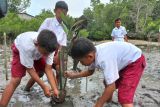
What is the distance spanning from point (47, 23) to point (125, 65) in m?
2.32

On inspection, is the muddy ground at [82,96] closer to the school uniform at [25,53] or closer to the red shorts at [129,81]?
the school uniform at [25,53]

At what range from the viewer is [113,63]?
13.8 ft

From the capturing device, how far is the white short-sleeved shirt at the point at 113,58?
4.13m

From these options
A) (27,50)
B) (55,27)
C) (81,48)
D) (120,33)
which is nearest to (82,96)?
(55,27)

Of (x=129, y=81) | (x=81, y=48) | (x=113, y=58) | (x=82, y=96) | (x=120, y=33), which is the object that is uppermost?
(x=81, y=48)

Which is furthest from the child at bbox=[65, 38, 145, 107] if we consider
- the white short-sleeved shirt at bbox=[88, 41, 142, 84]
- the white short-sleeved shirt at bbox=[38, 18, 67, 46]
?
the white short-sleeved shirt at bbox=[38, 18, 67, 46]

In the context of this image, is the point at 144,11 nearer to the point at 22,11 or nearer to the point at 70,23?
the point at 22,11

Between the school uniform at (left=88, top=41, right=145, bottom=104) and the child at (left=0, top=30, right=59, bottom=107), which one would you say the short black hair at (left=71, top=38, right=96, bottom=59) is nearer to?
the school uniform at (left=88, top=41, right=145, bottom=104)

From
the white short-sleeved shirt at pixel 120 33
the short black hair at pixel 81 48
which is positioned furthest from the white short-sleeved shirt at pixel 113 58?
the white short-sleeved shirt at pixel 120 33

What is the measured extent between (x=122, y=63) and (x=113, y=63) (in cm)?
34

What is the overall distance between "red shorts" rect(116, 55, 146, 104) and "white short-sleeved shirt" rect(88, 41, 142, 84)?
2.5 inches

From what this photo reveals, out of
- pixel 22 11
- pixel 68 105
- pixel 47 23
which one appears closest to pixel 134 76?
pixel 68 105

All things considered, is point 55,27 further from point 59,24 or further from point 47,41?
point 47,41

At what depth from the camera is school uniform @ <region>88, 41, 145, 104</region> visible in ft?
13.7
